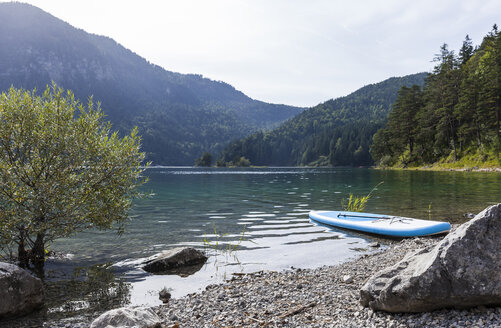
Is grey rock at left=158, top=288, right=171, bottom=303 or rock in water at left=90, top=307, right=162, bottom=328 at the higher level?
rock in water at left=90, top=307, right=162, bottom=328

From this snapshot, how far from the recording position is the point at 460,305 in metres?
5.68

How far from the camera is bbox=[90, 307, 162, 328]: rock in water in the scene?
6.68m

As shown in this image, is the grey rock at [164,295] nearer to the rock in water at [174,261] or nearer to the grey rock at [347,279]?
the rock in water at [174,261]

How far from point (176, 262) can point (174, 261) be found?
90mm

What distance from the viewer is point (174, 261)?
12477mm

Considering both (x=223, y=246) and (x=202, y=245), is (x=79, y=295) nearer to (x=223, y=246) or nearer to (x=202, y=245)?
(x=202, y=245)

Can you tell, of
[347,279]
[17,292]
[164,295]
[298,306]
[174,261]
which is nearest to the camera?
[298,306]

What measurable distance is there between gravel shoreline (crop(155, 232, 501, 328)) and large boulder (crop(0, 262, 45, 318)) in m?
3.41

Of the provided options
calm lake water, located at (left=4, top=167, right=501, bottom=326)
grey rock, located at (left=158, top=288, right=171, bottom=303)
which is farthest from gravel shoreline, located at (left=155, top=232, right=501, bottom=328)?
calm lake water, located at (left=4, top=167, right=501, bottom=326)

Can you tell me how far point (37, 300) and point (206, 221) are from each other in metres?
13.4

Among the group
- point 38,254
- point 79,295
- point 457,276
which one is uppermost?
point 457,276

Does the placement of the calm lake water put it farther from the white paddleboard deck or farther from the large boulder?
the white paddleboard deck

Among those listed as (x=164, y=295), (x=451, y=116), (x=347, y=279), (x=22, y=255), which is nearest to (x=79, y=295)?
(x=164, y=295)

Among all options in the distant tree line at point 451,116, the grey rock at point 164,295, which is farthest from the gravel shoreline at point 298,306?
the distant tree line at point 451,116
